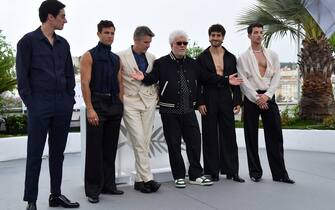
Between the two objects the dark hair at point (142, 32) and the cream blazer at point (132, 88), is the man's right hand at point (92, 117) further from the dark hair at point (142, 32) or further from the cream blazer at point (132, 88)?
the dark hair at point (142, 32)

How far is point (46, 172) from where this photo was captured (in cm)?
575

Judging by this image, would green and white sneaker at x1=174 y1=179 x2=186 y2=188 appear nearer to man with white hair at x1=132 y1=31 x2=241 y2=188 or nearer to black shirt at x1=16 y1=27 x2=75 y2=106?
man with white hair at x1=132 y1=31 x2=241 y2=188

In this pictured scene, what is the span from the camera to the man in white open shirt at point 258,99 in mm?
4801

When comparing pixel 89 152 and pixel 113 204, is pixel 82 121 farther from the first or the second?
pixel 113 204

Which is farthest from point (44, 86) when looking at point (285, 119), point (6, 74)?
point (285, 119)

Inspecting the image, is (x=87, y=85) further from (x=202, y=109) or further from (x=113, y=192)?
(x=202, y=109)

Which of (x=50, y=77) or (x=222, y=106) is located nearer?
(x=50, y=77)

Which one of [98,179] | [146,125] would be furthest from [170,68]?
[98,179]

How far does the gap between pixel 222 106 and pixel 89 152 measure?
1598 millimetres

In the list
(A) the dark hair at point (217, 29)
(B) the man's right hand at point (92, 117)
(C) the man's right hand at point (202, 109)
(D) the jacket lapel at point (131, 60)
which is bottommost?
(B) the man's right hand at point (92, 117)

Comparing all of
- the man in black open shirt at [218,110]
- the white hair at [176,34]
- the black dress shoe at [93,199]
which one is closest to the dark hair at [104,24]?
the white hair at [176,34]

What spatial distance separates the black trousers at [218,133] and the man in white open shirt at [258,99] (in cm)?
19

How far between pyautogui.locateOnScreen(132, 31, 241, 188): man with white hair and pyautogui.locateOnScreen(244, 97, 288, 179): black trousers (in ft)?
1.44

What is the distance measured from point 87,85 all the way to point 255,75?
1.89 metres
